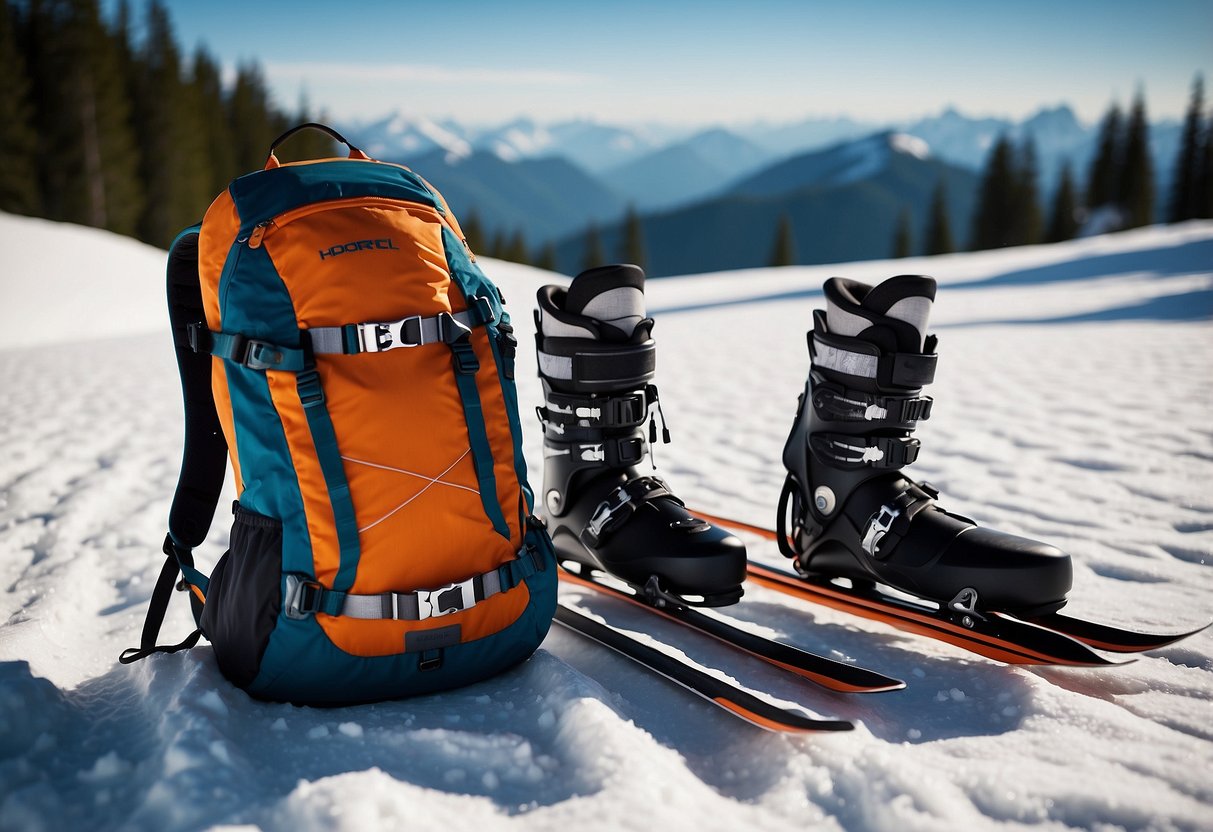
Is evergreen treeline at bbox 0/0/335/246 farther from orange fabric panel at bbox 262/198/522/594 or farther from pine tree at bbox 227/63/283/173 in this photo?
orange fabric panel at bbox 262/198/522/594

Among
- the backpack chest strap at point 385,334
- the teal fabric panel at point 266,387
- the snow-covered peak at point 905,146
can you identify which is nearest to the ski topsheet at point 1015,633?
the backpack chest strap at point 385,334

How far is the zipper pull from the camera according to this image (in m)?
1.48

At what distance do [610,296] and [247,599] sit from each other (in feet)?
3.65

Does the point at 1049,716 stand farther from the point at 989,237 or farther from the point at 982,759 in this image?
the point at 989,237

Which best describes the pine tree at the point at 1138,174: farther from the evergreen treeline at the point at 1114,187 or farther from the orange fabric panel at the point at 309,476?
the orange fabric panel at the point at 309,476

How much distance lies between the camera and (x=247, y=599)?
1504 mm

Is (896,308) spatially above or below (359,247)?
below

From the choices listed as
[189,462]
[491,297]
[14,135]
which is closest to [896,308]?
[491,297]

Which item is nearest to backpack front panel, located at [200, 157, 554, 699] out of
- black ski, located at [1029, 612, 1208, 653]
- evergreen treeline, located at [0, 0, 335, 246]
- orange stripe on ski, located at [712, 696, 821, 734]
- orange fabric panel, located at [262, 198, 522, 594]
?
orange fabric panel, located at [262, 198, 522, 594]

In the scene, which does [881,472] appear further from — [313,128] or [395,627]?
[313,128]

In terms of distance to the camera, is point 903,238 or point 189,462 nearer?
point 189,462

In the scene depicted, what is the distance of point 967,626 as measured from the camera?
70.6 inches

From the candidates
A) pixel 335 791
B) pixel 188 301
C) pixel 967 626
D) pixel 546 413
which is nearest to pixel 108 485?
pixel 188 301

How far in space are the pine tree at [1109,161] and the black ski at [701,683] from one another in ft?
166
